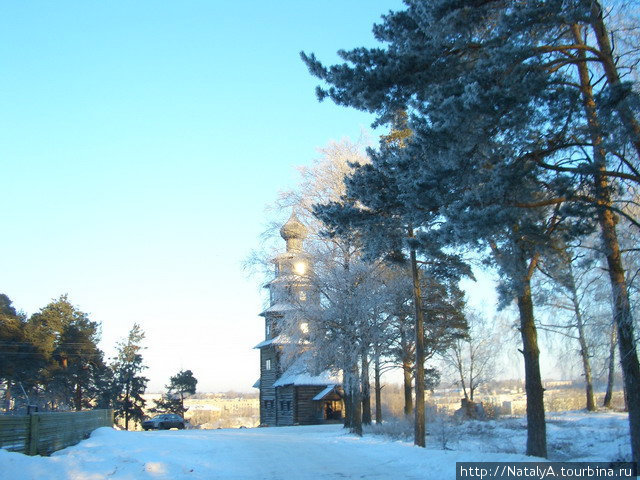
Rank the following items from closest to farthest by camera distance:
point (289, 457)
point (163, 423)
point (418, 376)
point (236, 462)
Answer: point (236, 462)
point (289, 457)
point (418, 376)
point (163, 423)

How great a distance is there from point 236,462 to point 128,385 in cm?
4291

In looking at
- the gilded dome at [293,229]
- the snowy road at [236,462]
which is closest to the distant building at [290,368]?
the gilded dome at [293,229]

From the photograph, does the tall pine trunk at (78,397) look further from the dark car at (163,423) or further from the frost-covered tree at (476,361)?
the frost-covered tree at (476,361)

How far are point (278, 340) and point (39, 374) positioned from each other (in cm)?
2947

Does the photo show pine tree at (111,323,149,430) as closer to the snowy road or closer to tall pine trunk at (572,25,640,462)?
the snowy road

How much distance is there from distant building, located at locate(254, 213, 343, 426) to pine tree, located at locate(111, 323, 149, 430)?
11.7 metres

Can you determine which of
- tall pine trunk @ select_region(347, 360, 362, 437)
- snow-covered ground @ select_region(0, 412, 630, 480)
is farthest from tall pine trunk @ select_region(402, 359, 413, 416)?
snow-covered ground @ select_region(0, 412, 630, 480)

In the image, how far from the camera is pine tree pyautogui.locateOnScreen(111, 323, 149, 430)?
55.2 meters

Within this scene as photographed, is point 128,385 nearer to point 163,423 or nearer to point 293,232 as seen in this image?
point 163,423

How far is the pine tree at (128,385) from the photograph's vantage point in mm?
55156

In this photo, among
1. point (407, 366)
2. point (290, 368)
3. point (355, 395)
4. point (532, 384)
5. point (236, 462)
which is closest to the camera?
point (532, 384)

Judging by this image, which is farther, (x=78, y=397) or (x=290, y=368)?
(x=78, y=397)

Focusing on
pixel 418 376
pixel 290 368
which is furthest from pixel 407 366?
pixel 418 376

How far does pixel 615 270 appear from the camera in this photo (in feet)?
41.4
